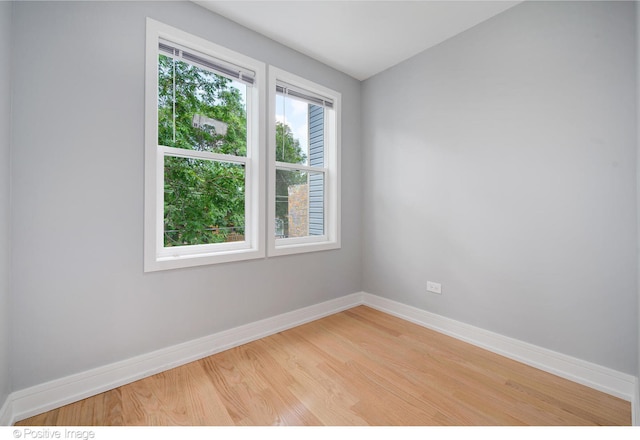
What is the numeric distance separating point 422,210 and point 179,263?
2133 millimetres

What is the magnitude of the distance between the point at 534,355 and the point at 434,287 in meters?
0.82

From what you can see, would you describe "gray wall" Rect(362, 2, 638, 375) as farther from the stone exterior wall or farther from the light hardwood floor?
the stone exterior wall

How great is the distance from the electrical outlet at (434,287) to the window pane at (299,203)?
3.87 ft

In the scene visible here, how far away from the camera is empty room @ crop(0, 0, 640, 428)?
1480mm

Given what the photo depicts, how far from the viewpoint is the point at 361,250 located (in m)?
3.22

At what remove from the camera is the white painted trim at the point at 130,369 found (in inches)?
57.4

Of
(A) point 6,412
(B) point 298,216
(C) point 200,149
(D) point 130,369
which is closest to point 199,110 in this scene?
(C) point 200,149

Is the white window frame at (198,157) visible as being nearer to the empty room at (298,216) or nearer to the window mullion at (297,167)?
the empty room at (298,216)

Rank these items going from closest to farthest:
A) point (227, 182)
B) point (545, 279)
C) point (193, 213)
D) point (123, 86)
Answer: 1. point (123, 86)
2. point (545, 279)
3. point (193, 213)
4. point (227, 182)

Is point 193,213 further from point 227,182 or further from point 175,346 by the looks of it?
point 175,346

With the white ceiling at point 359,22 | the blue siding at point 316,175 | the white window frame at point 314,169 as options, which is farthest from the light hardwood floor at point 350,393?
the white ceiling at point 359,22

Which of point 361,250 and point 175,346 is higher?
point 361,250

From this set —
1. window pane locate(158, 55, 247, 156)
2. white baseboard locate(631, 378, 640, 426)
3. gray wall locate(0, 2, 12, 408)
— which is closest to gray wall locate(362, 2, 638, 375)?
white baseboard locate(631, 378, 640, 426)

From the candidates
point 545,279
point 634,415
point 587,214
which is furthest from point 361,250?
point 634,415
